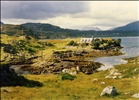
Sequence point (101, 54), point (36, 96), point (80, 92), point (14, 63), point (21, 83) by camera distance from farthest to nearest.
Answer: point (101, 54) < point (14, 63) < point (21, 83) < point (80, 92) < point (36, 96)

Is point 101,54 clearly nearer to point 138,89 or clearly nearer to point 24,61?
point 24,61

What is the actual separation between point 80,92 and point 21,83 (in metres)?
14.6

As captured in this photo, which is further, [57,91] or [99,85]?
[99,85]

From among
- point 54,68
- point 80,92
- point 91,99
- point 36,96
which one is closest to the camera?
point 91,99

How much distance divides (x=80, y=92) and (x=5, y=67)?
61.1 feet

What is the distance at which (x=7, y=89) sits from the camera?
56281mm

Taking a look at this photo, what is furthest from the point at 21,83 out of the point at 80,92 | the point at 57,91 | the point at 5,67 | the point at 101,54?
the point at 101,54

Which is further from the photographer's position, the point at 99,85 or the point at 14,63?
the point at 14,63

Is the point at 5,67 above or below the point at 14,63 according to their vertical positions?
above

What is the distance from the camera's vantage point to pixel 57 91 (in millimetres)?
57094

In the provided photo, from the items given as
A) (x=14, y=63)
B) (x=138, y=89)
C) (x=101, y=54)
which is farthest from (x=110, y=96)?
(x=101, y=54)

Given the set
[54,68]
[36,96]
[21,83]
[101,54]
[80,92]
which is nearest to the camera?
[36,96]

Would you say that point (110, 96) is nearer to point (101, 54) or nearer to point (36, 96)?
point (36, 96)

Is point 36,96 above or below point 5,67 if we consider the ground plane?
below
